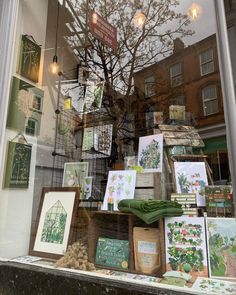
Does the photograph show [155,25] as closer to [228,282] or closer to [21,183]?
[21,183]

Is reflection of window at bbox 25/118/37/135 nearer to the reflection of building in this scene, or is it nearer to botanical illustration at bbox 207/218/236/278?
the reflection of building

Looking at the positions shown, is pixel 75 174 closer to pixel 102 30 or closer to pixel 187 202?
pixel 187 202

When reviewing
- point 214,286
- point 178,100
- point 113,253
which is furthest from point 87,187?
point 214,286

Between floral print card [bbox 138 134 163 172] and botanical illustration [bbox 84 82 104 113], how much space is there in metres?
0.59

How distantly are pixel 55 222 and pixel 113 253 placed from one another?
461 mm

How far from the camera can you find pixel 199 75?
1924 millimetres

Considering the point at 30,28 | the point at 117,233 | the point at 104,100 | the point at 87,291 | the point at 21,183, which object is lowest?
the point at 87,291

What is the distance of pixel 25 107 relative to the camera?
1.91m

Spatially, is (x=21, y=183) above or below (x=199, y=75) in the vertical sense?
below

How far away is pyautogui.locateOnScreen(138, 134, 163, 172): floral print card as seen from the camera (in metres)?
1.78

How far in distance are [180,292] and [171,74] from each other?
1624 millimetres

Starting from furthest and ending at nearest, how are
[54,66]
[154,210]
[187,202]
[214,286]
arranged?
[54,66] < [187,202] < [154,210] < [214,286]

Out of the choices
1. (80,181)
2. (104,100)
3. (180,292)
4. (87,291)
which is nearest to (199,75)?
(104,100)

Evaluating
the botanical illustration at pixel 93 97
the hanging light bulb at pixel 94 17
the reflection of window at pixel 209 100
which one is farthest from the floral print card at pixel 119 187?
the hanging light bulb at pixel 94 17
